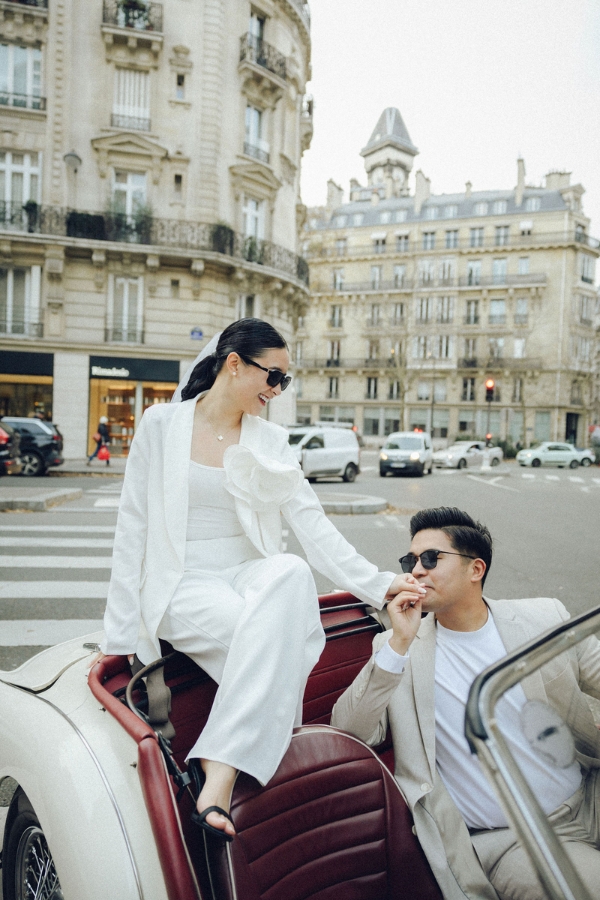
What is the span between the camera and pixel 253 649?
177 centimetres

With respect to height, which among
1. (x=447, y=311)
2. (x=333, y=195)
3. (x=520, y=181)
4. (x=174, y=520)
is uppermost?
(x=333, y=195)

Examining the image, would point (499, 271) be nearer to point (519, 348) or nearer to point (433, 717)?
point (519, 348)

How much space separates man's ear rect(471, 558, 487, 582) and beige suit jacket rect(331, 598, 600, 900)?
123 mm

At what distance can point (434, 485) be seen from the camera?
20188 mm

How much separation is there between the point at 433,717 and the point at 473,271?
5823 cm

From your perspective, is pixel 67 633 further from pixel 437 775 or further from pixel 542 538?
pixel 542 538

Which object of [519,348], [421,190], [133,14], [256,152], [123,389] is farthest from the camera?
[421,190]

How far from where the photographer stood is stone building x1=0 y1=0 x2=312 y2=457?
891 inches

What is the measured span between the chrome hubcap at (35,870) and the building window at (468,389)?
55.4 meters

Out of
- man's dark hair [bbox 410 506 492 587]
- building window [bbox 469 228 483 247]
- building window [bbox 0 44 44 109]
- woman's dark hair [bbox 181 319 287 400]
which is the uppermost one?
building window [bbox 469 228 483 247]

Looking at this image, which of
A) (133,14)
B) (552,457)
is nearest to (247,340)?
(133,14)

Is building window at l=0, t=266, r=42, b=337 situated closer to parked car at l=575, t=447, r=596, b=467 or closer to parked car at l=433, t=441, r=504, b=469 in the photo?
parked car at l=433, t=441, r=504, b=469

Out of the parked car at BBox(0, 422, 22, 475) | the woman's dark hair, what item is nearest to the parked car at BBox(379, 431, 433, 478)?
the parked car at BBox(0, 422, 22, 475)

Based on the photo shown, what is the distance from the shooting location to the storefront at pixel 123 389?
2355 cm
